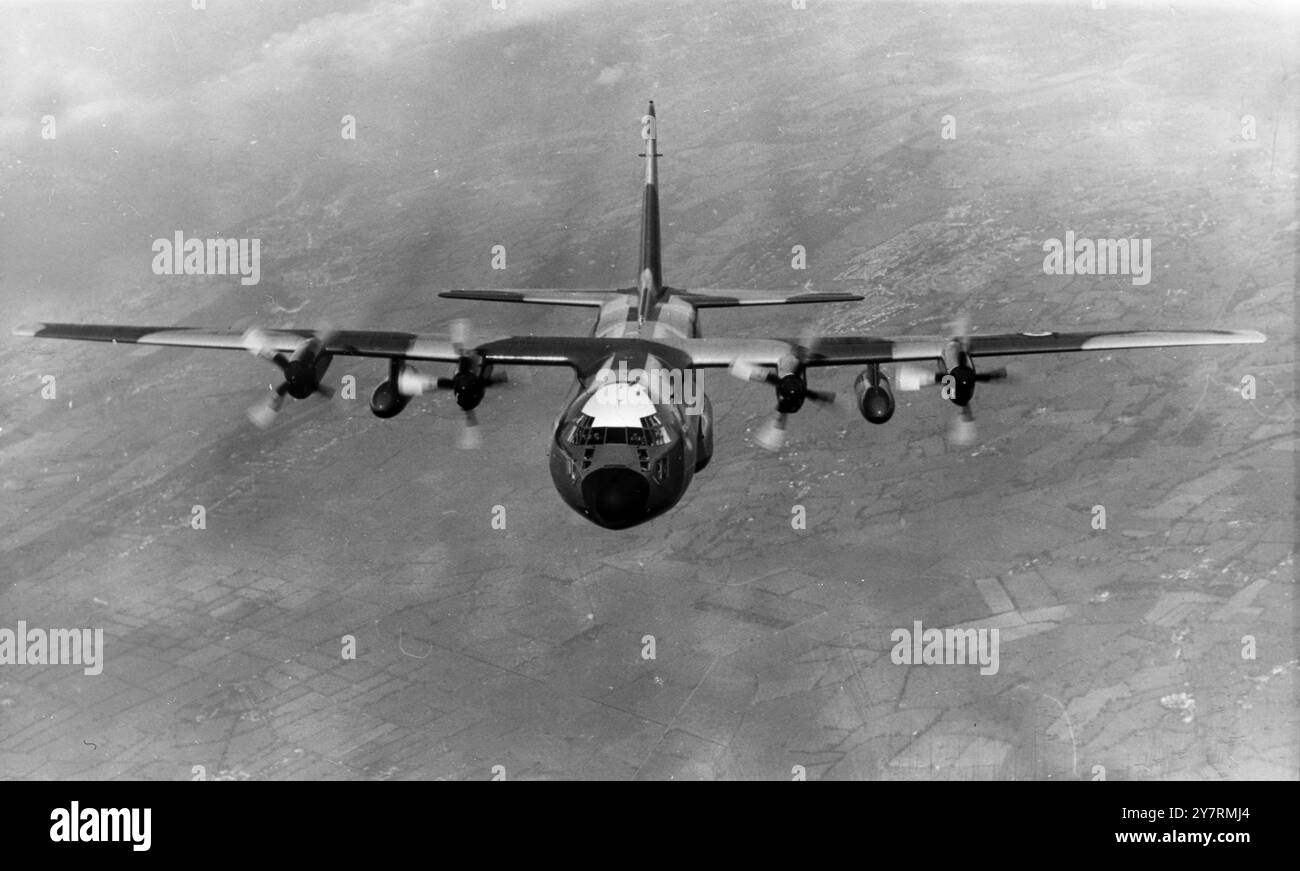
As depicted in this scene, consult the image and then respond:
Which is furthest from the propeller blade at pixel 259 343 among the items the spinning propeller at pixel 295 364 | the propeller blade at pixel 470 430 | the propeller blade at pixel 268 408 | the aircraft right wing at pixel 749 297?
the aircraft right wing at pixel 749 297

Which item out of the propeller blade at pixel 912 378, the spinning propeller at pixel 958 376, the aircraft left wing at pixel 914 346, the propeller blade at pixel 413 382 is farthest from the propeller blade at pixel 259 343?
the spinning propeller at pixel 958 376

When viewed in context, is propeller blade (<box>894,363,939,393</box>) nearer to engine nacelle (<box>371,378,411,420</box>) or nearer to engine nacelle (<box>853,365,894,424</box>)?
engine nacelle (<box>853,365,894,424</box>)

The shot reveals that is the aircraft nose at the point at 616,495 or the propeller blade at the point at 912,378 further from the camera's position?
the propeller blade at the point at 912,378

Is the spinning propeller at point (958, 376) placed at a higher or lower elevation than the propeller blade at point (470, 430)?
higher

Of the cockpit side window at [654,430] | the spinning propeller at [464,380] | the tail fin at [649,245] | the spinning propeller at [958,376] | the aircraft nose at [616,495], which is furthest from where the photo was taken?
the tail fin at [649,245]

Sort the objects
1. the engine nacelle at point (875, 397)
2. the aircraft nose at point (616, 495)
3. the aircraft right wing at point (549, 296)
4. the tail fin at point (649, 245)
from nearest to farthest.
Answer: the aircraft nose at point (616, 495) < the engine nacelle at point (875, 397) < the tail fin at point (649, 245) < the aircraft right wing at point (549, 296)

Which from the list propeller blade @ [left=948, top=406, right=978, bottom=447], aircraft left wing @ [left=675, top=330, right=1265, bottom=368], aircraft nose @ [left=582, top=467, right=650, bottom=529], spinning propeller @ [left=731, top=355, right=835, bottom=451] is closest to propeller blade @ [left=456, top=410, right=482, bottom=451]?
aircraft left wing @ [left=675, top=330, right=1265, bottom=368]

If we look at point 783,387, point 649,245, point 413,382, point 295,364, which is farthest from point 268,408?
point 783,387

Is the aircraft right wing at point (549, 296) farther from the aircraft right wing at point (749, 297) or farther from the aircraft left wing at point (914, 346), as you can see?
the aircraft left wing at point (914, 346)

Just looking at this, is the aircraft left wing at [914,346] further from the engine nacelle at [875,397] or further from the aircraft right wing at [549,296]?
the aircraft right wing at [549,296]
